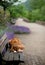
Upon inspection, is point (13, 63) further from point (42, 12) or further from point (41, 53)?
point (42, 12)

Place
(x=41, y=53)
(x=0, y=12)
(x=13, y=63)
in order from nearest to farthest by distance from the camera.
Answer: (x=13, y=63) < (x=41, y=53) < (x=0, y=12)

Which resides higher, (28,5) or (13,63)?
(13,63)

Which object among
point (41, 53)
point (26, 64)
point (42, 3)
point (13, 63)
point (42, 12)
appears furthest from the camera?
point (42, 3)

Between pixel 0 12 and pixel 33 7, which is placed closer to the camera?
pixel 0 12

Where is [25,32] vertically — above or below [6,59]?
below

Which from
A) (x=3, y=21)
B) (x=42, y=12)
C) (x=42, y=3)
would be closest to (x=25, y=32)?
(x=3, y=21)

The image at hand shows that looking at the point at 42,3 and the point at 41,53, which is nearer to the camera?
the point at 41,53

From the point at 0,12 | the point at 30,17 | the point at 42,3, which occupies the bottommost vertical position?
the point at 30,17

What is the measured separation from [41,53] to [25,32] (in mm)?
9167

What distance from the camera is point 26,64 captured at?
831 centimetres

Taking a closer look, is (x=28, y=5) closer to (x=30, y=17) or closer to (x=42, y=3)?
(x=30, y=17)

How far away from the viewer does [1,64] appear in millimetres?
7406

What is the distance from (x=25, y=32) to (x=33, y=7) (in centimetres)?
2640

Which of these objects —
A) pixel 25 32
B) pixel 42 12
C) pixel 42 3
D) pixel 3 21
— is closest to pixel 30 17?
pixel 42 3
